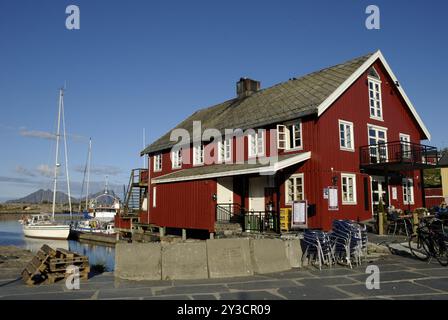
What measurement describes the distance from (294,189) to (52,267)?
1215cm

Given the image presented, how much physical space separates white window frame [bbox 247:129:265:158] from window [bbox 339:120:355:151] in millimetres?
4081

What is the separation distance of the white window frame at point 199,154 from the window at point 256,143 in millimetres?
4764

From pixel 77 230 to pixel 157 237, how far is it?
74.7 feet

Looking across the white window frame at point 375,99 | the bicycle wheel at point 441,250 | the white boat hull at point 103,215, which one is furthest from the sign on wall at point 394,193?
the white boat hull at point 103,215

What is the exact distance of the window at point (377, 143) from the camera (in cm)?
2111

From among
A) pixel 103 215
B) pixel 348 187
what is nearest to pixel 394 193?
pixel 348 187

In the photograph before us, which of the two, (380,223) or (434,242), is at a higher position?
(380,223)

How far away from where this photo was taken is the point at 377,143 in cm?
2170

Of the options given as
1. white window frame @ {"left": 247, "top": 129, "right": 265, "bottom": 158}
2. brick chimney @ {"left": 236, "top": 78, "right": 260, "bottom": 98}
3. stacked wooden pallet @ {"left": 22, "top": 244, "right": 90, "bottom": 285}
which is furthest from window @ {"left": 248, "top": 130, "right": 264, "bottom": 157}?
stacked wooden pallet @ {"left": 22, "top": 244, "right": 90, "bottom": 285}

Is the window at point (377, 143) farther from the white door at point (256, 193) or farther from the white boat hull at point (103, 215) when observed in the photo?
the white boat hull at point (103, 215)

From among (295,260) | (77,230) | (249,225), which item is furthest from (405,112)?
(77,230)

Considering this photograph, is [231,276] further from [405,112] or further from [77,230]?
[77,230]

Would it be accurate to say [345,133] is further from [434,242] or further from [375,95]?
[434,242]

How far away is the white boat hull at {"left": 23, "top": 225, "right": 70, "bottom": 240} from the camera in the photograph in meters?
42.8
